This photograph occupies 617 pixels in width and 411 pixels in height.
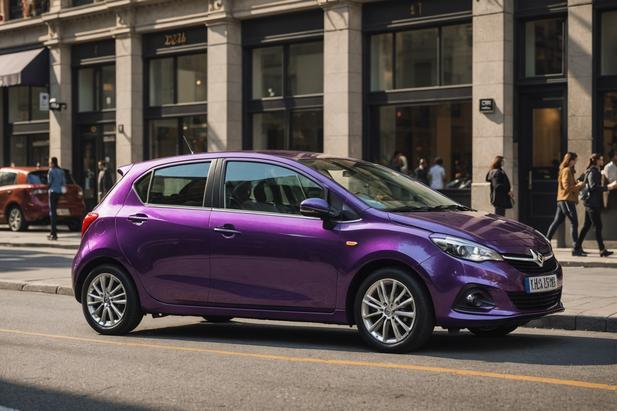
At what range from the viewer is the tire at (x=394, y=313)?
318 inches

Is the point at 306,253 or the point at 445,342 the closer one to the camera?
the point at 306,253

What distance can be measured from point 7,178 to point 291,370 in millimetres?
22127

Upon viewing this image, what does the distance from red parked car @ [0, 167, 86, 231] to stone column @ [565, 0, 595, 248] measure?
43.6 ft

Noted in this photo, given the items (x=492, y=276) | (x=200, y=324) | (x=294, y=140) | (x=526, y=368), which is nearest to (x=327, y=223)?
(x=492, y=276)

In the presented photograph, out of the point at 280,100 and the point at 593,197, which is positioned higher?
the point at 280,100

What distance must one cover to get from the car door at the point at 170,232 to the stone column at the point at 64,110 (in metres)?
22.8

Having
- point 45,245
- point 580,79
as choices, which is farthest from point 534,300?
point 45,245

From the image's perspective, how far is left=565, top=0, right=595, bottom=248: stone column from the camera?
20.1 m

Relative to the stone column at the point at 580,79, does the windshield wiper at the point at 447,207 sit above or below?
below

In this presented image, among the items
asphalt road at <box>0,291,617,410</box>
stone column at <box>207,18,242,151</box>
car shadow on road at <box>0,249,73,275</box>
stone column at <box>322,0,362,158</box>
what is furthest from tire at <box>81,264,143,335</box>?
stone column at <box>207,18,242,151</box>

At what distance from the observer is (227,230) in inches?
354

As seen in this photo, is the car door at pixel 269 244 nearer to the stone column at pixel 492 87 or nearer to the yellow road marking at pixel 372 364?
the yellow road marking at pixel 372 364

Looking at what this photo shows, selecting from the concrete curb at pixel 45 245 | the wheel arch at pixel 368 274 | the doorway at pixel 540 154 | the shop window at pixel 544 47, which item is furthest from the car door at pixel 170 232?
the concrete curb at pixel 45 245

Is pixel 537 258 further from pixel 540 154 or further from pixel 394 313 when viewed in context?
pixel 540 154
